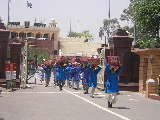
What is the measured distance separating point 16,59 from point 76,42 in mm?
78065

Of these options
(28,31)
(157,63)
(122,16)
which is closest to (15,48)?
(157,63)

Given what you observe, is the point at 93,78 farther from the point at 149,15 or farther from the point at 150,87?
the point at 149,15

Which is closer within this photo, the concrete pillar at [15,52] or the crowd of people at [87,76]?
the crowd of people at [87,76]

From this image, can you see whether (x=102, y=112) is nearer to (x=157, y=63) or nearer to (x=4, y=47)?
(x=157, y=63)

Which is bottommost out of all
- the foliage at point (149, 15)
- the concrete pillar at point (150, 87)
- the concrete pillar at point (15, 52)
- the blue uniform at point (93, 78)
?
the concrete pillar at point (150, 87)

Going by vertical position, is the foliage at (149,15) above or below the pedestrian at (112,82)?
above

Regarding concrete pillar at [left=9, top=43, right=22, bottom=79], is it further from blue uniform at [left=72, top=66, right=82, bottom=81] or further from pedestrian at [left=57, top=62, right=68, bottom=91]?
blue uniform at [left=72, top=66, right=82, bottom=81]

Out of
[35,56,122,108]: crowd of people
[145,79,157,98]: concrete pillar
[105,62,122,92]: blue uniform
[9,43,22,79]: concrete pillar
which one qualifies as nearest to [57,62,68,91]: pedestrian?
[35,56,122,108]: crowd of people

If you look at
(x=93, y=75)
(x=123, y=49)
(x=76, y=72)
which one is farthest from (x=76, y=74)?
(x=93, y=75)

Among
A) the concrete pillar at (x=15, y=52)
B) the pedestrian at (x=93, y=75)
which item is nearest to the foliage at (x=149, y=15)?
the concrete pillar at (x=15, y=52)

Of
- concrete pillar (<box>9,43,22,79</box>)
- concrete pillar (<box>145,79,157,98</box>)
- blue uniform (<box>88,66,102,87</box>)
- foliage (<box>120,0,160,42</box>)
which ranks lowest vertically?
concrete pillar (<box>145,79,157,98</box>)

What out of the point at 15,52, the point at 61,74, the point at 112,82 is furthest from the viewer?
the point at 15,52

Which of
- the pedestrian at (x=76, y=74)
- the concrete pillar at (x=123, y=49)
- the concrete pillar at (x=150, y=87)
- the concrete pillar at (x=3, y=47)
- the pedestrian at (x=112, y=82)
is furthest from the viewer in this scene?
the concrete pillar at (x=3, y=47)

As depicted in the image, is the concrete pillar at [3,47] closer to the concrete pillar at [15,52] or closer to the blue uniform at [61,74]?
the concrete pillar at [15,52]
